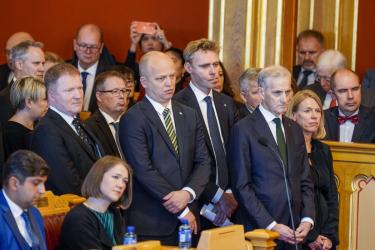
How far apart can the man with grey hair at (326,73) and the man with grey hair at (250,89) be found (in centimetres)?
103

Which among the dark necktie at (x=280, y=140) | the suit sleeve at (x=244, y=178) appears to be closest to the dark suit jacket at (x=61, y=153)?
the suit sleeve at (x=244, y=178)

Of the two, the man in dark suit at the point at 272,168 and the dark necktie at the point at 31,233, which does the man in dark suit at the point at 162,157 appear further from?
the dark necktie at the point at 31,233

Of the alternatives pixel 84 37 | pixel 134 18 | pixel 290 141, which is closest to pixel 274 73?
pixel 290 141

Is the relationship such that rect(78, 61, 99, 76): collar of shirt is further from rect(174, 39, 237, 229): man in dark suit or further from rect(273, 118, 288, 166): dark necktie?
rect(273, 118, 288, 166): dark necktie

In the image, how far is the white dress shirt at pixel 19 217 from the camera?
15.4 feet

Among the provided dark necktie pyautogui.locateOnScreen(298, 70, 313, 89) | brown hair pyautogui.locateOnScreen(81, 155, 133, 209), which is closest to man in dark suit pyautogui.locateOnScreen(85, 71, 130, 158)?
brown hair pyautogui.locateOnScreen(81, 155, 133, 209)

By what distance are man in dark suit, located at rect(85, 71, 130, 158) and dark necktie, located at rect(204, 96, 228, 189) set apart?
57 cm

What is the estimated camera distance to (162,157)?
5605 mm

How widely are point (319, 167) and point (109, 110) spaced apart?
1351 millimetres

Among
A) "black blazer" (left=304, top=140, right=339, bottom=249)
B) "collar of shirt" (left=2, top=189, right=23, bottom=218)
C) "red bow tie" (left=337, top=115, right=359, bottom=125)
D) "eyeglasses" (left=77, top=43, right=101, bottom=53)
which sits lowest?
"black blazer" (left=304, top=140, right=339, bottom=249)

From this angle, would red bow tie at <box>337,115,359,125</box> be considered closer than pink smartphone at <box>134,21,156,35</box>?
Yes

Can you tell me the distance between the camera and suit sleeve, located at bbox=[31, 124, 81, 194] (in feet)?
17.9

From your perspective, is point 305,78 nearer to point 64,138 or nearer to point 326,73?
point 326,73

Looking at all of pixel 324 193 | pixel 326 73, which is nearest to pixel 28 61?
pixel 324 193
